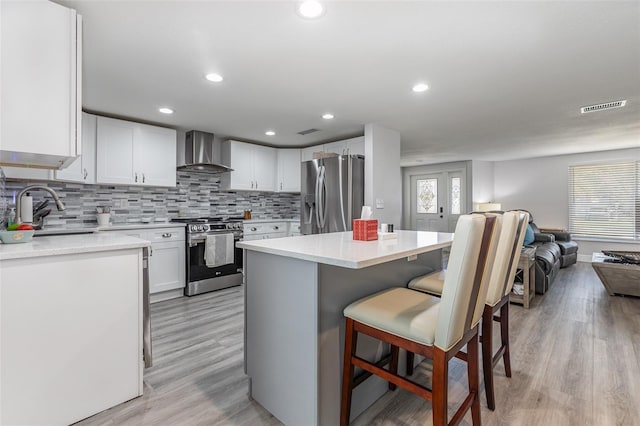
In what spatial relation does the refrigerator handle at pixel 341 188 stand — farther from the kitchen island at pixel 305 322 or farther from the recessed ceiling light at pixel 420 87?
the kitchen island at pixel 305 322

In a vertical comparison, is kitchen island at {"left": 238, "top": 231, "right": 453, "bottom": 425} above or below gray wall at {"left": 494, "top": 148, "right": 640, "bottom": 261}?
below

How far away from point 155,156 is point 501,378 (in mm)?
4174

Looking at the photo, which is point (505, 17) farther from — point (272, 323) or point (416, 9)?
point (272, 323)

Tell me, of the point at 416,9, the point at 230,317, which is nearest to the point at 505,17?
the point at 416,9

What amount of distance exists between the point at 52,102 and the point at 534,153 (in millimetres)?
7301

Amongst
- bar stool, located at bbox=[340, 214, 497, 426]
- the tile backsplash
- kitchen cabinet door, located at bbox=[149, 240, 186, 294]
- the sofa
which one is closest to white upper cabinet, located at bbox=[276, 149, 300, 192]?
the tile backsplash

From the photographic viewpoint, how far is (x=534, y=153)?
6.17 metres

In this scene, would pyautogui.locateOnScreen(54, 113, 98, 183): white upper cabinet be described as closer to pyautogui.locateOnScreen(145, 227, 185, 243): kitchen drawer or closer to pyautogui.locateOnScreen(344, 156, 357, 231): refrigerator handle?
pyautogui.locateOnScreen(145, 227, 185, 243): kitchen drawer

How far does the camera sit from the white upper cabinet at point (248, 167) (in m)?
4.71

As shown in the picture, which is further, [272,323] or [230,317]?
[230,317]

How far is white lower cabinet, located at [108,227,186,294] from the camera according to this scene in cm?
361

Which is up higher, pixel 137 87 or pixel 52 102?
pixel 137 87

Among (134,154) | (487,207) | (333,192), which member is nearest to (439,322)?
(333,192)

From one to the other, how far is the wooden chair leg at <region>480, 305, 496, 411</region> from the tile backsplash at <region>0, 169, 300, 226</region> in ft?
11.2
